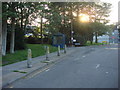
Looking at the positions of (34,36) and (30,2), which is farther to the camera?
(34,36)

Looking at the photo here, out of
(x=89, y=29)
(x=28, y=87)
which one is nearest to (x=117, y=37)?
(x=89, y=29)

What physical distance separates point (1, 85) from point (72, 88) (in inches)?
106

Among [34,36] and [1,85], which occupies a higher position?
[34,36]

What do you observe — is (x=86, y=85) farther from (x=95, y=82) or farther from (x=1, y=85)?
(x=1, y=85)

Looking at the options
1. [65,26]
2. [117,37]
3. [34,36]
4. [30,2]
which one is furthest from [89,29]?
[117,37]

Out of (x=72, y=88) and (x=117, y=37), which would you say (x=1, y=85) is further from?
(x=117, y=37)

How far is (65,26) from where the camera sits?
33.6m

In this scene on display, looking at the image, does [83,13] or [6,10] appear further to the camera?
[83,13]

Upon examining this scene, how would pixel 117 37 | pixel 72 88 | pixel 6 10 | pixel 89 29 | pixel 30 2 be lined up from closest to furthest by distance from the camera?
pixel 72 88, pixel 6 10, pixel 30 2, pixel 89 29, pixel 117 37

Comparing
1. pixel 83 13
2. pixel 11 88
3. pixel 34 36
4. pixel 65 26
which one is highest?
pixel 83 13

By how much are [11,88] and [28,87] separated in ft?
2.05

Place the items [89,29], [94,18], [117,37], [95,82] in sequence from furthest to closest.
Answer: [117,37] → [94,18] → [89,29] → [95,82]

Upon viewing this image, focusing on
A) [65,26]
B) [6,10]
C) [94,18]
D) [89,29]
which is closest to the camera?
[6,10]

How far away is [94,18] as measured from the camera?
147 ft
